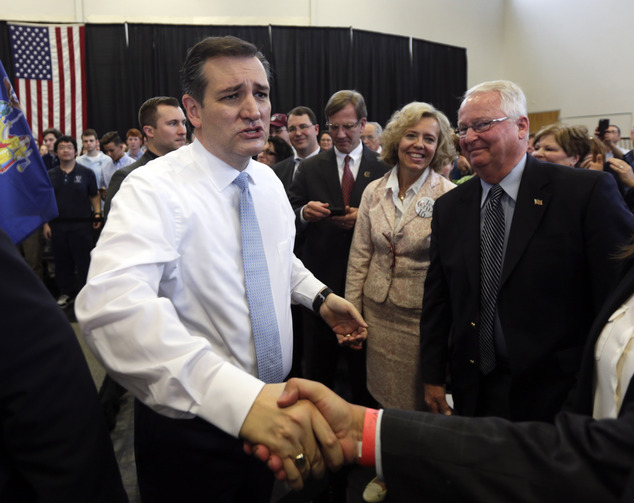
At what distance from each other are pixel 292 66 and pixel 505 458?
10.9 m

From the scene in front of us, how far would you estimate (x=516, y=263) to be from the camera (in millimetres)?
1669

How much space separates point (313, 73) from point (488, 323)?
33.2 ft

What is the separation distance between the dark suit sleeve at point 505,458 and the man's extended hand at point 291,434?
201 mm

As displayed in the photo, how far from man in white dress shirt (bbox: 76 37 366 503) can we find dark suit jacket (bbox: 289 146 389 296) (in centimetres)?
119

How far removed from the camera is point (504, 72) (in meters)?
12.7

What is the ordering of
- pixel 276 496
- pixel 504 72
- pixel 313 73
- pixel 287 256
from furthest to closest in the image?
1. pixel 504 72
2. pixel 313 73
3. pixel 276 496
4. pixel 287 256

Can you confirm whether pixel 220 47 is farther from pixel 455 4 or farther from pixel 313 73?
pixel 455 4

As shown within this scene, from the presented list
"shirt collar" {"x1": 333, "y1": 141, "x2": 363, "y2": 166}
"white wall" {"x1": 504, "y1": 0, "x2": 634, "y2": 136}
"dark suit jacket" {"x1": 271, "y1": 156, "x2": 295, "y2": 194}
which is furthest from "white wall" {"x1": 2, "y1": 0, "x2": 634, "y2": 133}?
"shirt collar" {"x1": 333, "y1": 141, "x2": 363, "y2": 166}

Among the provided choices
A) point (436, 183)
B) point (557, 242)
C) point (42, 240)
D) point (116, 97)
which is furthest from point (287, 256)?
point (116, 97)

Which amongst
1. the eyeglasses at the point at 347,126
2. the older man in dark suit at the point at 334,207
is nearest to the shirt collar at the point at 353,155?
the older man in dark suit at the point at 334,207

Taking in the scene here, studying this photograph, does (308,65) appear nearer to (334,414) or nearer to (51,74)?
(51,74)

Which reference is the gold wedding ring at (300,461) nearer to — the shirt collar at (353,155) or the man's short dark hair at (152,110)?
the shirt collar at (353,155)

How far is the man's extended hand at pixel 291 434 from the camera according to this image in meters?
1.05

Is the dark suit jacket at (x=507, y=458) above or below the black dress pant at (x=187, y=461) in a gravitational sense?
above
